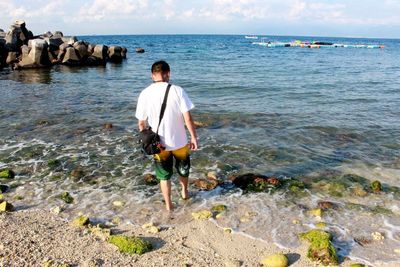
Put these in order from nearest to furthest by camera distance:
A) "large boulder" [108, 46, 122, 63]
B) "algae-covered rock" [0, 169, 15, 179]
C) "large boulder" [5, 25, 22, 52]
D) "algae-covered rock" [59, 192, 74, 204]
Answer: "algae-covered rock" [59, 192, 74, 204] → "algae-covered rock" [0, 169, 15, 179] → "large boulder" [5, 25, 22, 52] → "large boulder" [108, 46, 122, 63]

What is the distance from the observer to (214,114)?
46.1 feet

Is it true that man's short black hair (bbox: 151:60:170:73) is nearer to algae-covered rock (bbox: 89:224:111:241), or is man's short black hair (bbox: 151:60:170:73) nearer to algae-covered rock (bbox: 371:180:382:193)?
algae-covered rock (bbox: 89:224:111:241)

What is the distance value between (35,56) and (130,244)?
31.0 meters

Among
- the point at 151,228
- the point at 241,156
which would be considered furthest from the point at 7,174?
the point at 241,156

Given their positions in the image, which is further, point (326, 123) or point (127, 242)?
point (326, 123)

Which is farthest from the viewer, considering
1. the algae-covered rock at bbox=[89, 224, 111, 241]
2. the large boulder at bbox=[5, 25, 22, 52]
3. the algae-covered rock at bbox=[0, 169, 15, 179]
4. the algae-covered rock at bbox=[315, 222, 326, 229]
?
the large boulder at bbox=[5, 25, 22, 52]

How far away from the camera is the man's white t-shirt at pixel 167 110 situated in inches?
217

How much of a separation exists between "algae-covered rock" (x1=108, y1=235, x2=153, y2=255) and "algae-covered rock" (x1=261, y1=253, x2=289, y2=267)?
159 cm

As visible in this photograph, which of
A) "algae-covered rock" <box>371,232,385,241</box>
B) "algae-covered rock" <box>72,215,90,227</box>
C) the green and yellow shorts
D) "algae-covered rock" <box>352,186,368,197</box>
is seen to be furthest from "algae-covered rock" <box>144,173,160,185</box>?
"algae-covered rock" <box>371,232,385,241</box>

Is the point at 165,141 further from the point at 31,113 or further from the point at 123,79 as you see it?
the point at 123,79

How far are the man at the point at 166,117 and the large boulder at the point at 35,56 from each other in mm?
29498

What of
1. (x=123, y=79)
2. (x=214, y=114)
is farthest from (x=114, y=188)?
(x=123, y=79)

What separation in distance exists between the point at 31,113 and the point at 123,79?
40.0 ft

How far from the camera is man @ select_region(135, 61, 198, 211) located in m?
5.51
